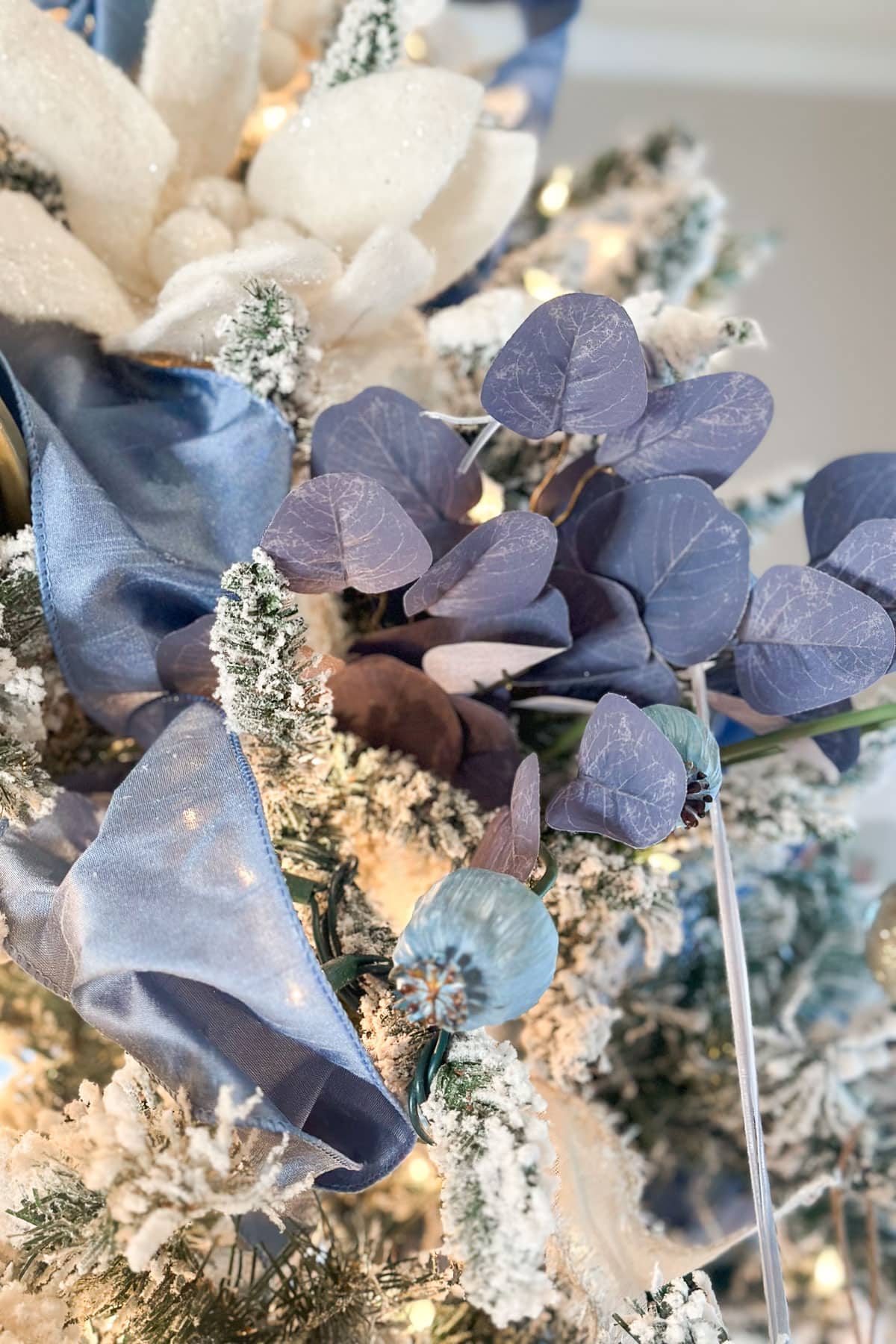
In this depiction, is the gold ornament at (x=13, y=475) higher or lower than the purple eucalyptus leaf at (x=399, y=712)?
higher

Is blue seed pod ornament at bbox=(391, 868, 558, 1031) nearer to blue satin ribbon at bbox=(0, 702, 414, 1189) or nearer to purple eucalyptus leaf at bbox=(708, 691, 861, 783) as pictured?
blue satin ribbon at bbox=(0, 702, 414, 1189)

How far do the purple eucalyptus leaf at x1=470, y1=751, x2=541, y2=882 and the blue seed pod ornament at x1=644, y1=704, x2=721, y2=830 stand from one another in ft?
0.17

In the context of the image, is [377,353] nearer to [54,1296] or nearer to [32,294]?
[32,294]

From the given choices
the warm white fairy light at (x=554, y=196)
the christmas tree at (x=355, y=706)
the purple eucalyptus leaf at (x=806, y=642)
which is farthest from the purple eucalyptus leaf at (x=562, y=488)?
the warm white fairy light at (x=554, y=196)

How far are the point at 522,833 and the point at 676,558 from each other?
0.47 ft

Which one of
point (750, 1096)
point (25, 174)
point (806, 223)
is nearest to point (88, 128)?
point (25, 174)

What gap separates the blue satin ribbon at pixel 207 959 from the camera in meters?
0.34

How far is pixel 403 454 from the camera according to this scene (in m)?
0.42

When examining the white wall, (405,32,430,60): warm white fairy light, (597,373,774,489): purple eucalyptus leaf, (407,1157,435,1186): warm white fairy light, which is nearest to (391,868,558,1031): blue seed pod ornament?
(597,373,774,489): purple eucalyptus leaf

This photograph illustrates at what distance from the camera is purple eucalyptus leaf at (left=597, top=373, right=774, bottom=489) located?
0.40 metres

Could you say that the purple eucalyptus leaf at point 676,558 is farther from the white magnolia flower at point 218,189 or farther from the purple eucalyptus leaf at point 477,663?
the white magnolia flower at point 218,189

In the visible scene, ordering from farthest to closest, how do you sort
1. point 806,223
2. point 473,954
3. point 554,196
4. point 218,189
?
point 806,223 → point 554,196 → point 218,189 → point 473,954

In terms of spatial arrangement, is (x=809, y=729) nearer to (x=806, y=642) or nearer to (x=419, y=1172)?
(x=806, y=642)

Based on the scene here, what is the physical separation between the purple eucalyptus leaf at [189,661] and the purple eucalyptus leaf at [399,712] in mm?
58
